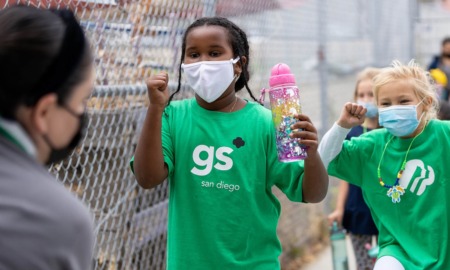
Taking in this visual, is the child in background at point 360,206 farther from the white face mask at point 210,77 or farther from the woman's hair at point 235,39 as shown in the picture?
the white face mask at point 210,77

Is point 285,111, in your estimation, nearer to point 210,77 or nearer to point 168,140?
point 210,77

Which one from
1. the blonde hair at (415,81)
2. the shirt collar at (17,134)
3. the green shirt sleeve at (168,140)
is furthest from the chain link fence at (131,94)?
the shirt collar at (17,134)

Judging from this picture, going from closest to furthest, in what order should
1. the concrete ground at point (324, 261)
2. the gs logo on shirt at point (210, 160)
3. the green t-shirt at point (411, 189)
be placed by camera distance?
the gs logo on shirt at point (210, 160), the green t-shirt at point (411, 189), the concrete ground at point (324, 261)

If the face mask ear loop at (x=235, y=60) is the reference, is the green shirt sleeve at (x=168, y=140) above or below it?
below

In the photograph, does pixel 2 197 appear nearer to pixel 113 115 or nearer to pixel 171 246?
pixel 171 246

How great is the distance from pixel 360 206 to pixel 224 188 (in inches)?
73.4

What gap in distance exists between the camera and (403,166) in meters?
3.24

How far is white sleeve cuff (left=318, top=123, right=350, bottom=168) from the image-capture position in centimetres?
319

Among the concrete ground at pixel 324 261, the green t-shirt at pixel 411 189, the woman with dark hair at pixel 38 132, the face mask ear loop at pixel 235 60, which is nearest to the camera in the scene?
the woman with dark hair at pixel 38 132

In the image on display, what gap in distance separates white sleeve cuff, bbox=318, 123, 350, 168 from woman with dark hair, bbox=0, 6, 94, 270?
1892mm

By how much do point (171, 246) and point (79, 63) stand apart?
1.47 meters

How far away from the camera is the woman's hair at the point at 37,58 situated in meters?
1.37

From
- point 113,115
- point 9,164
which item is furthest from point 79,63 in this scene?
point 113,115

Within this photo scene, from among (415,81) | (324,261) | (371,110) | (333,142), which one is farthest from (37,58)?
(324,261)
